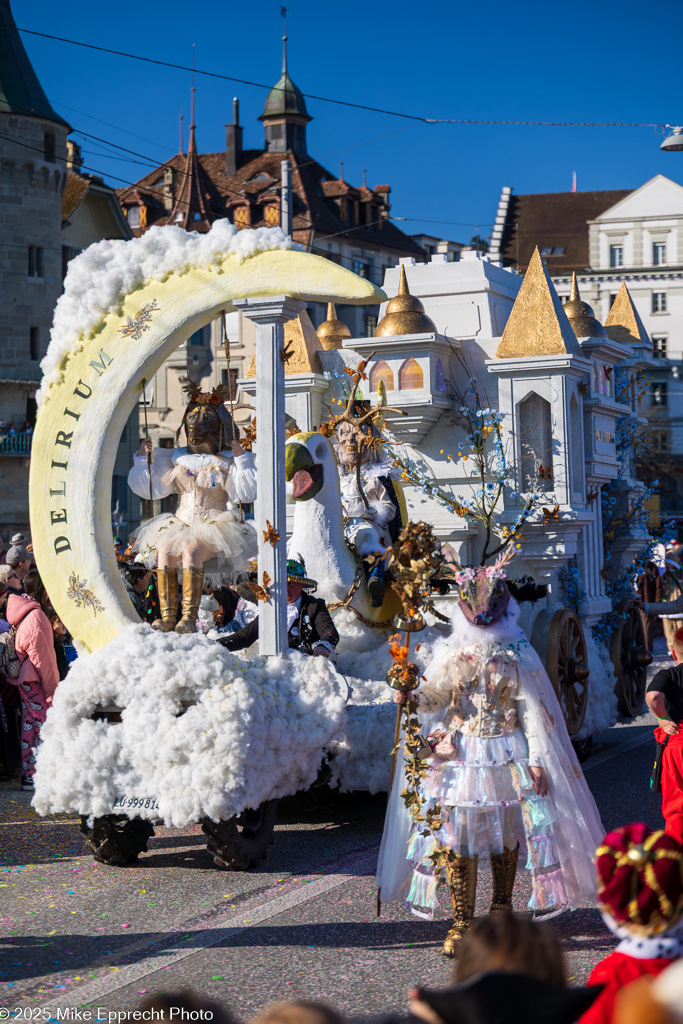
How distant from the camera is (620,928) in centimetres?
266

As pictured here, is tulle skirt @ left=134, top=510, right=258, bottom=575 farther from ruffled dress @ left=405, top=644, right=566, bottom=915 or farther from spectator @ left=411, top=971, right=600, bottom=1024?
spectator @ left=411, top=971, right=600, bottom=1024

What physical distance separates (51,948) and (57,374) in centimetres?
322

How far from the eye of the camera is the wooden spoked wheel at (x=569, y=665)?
8789 millimetres

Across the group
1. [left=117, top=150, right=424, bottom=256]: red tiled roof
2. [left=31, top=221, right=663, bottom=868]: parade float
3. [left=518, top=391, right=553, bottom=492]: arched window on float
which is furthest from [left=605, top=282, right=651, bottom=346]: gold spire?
[left=117, top=150, right=424, bottom=256]: red tiled roof

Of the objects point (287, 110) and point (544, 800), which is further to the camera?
point (287, 110)

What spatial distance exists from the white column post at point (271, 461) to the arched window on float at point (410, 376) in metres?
2.81

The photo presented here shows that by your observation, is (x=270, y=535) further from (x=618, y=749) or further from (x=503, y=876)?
(x=618, y=749)

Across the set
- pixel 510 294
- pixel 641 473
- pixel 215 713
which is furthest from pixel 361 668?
pixel 641 473

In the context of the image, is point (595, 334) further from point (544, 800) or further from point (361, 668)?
point (544, 800)

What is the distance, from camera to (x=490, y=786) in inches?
214

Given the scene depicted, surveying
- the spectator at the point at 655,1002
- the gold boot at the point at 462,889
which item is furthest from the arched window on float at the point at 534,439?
the spectator at the point at 655,1002

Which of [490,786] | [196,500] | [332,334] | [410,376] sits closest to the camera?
[490,786]

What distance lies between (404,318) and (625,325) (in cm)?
377

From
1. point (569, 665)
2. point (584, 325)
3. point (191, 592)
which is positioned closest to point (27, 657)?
point (191, 592)
